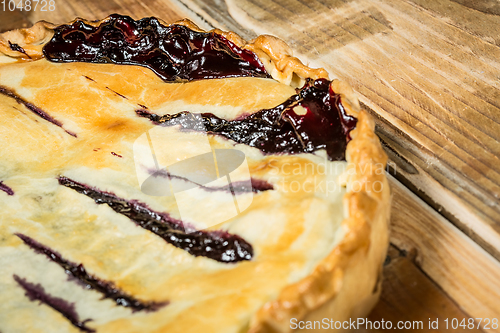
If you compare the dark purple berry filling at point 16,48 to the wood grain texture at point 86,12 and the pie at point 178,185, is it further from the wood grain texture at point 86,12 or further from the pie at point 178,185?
the wood grain texture at point 86,12

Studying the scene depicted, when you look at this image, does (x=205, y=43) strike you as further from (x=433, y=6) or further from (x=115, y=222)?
(x=433, y=6)

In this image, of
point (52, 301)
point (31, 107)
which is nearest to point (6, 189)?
point (31, 107)

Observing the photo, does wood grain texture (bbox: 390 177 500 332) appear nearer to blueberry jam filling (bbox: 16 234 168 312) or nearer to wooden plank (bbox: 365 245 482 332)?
wooden plank (bbox: 365 245 482 332)

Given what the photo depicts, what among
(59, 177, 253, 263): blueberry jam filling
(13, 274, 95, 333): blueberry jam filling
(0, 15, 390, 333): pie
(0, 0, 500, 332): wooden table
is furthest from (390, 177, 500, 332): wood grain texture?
(13, 274, 95, 333): blueberry jam filling

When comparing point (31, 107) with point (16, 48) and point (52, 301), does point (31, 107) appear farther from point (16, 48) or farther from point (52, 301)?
point (52, 301)

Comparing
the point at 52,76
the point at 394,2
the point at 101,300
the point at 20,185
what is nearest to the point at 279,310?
the point at 101,300
